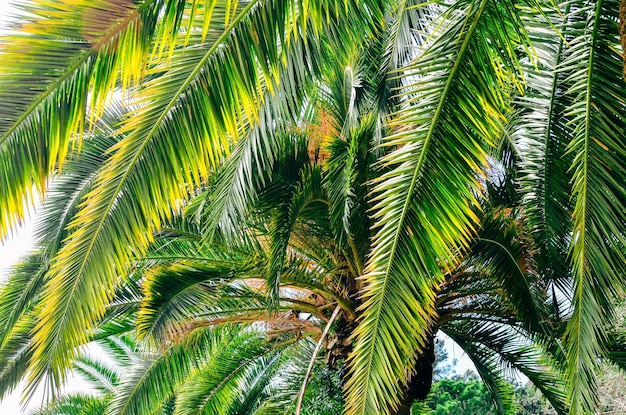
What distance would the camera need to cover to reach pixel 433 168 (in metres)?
4.38

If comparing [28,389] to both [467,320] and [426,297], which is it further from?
[467,320]

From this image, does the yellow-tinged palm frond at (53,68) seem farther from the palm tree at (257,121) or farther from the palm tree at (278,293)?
the palm tree at (278,293)

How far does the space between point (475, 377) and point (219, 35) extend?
24.6 meters

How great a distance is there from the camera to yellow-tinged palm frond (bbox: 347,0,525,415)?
4090 mm

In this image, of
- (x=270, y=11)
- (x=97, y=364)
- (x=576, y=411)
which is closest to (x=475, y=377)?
(x=97, y=364)

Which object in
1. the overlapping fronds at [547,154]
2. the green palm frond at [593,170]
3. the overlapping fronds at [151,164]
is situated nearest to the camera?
the overlapping fronds at [151,164]

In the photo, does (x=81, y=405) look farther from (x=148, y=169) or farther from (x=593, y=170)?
(x=593, y=170)

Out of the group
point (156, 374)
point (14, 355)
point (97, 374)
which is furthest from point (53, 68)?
point (97, 374)

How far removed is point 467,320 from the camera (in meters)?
9.69

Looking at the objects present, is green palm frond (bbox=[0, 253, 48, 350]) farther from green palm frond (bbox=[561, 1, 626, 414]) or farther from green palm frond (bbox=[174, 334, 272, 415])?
green palm frond (bbox=[561, 1, 626, 414])

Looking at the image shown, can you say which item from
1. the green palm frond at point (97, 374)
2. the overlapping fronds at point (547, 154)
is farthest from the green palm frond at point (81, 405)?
the overlapping fronds at point (547, 154)

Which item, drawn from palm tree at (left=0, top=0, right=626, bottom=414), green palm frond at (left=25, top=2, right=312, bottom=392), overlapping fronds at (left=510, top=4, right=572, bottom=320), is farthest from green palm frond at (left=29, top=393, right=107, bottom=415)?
green palm frond at (left=25, top=2, right=312, bottom=392)

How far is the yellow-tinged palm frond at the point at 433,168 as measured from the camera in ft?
13.4

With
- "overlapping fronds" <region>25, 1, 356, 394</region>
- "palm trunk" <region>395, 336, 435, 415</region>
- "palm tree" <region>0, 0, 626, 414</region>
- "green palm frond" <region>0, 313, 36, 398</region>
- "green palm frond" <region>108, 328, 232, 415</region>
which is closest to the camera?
"palm tree" <region>0, 0, 626, 414</region>
